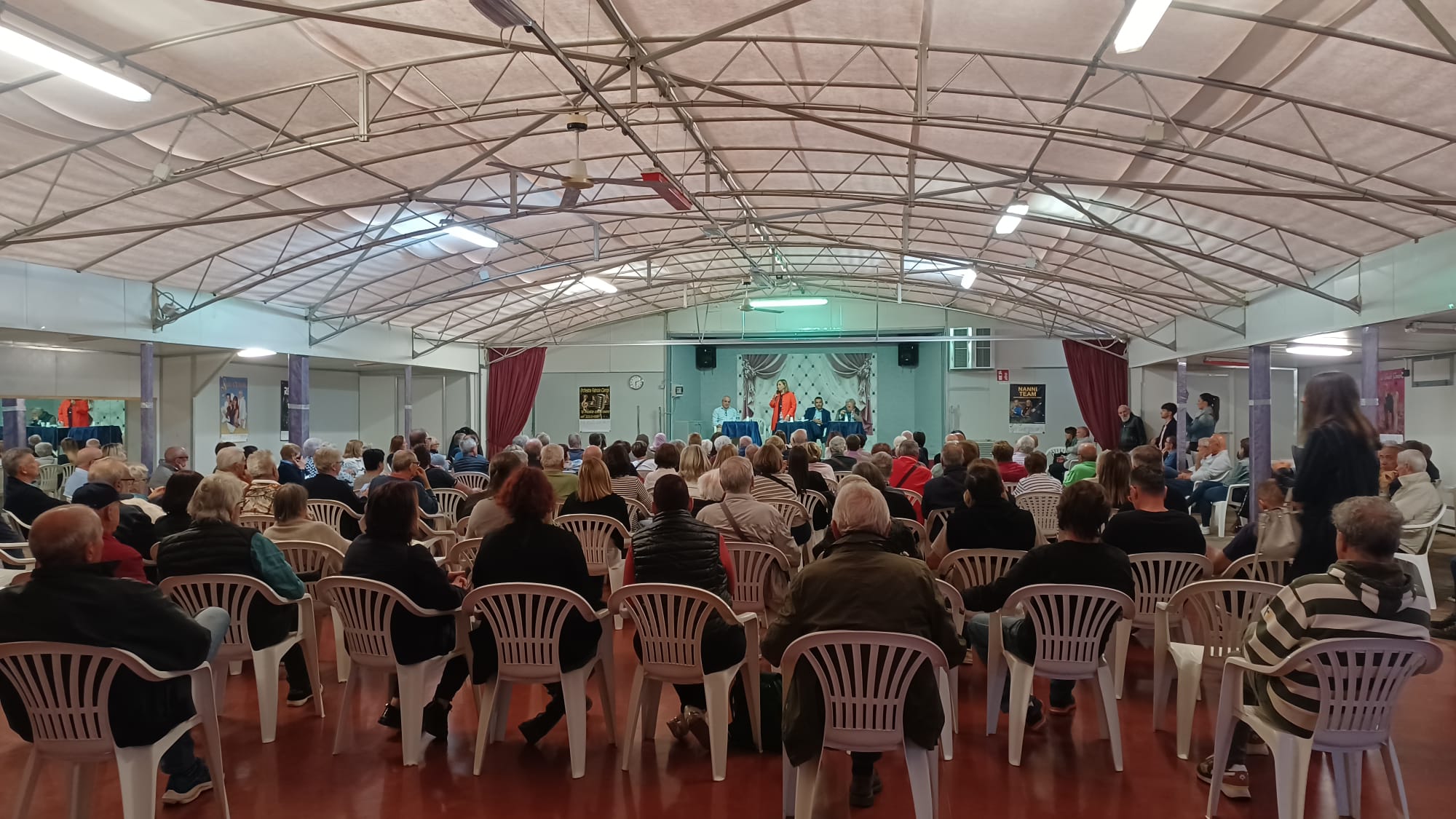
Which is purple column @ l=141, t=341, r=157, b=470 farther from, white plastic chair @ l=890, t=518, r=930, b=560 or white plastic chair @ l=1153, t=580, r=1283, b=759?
white plastic chair @ l=1153, t=580, r=1283, b=759

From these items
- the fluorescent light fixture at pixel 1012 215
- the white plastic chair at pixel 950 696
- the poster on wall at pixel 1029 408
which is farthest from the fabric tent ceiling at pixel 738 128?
the poster on wall at pixel 1029 408

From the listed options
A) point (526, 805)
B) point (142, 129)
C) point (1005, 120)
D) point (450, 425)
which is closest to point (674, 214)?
point (1005, 120)

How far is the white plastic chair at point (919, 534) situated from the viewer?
5316 mm

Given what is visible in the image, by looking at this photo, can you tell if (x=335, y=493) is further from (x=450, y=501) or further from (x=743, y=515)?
(x=743, y=515)

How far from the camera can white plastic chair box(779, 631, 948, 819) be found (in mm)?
2633

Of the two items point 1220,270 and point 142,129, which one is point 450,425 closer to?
point 142,129

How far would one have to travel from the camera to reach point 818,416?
1884 cm

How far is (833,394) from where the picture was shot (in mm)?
19453

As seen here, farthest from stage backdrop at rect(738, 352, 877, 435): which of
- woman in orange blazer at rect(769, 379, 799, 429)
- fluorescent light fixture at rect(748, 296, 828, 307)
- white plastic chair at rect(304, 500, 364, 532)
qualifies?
white plastic chair at rect(304, 500, 364, 532)

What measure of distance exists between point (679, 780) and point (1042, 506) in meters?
4.51

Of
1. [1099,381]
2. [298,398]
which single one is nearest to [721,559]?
[298,398]

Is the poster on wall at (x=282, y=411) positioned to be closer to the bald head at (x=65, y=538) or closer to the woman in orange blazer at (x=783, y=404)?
the woman in orange blazer at (x=783, y=404)

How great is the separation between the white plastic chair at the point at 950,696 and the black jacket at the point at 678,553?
3.00 ft

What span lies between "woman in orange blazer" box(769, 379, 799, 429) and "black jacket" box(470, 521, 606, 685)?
16.1 m
